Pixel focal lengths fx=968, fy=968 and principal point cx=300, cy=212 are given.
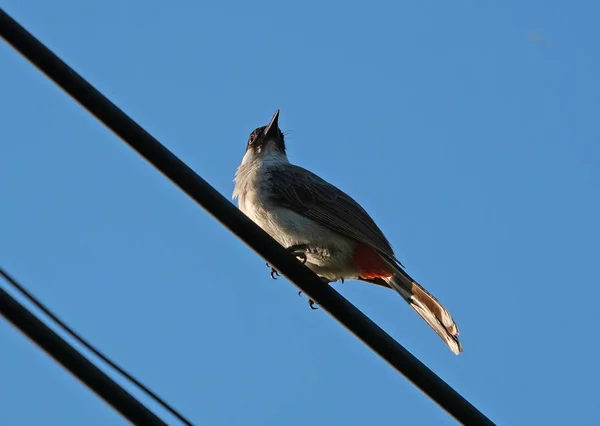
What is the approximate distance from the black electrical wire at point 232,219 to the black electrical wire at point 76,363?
0.85 m

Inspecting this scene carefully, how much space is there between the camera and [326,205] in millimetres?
7805

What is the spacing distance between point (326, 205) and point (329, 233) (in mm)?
339

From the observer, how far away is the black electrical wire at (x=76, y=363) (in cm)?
325

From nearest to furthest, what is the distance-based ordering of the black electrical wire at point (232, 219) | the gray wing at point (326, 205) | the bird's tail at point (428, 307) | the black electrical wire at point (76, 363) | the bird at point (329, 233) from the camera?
1. the black electrical wire at point (76, 363)
2. the black electrical wire at point (232, 219)
3. the bird's tail at point (428, 307)
4. the bird at point (329, 233)
5. the gray wing at point (326, 205)

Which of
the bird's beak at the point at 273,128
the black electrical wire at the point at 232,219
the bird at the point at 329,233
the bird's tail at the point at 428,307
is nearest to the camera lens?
the black electrical wire at the point at 232,219

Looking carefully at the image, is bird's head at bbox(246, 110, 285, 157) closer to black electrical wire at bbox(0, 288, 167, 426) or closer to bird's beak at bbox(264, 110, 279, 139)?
bird's beak at bbox(264, 110, 279, 139)

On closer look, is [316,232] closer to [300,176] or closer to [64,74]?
[300,176]

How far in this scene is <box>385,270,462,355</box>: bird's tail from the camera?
270 inches

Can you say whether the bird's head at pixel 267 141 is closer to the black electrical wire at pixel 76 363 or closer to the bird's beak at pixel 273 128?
the bird's beak at pixel 273 128

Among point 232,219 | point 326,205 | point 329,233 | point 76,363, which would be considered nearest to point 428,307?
point 329,233

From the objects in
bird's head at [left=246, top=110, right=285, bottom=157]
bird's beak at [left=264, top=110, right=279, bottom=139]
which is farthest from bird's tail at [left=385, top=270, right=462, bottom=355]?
bird's beak at [left=264, top=110, right=279, bottom=139]

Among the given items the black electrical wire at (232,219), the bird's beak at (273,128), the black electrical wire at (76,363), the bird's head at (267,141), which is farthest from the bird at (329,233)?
the black electrical wire at (76,363)

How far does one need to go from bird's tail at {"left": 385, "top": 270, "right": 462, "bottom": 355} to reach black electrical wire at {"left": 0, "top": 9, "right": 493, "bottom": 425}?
2.44 meters

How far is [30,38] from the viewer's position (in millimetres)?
3631
